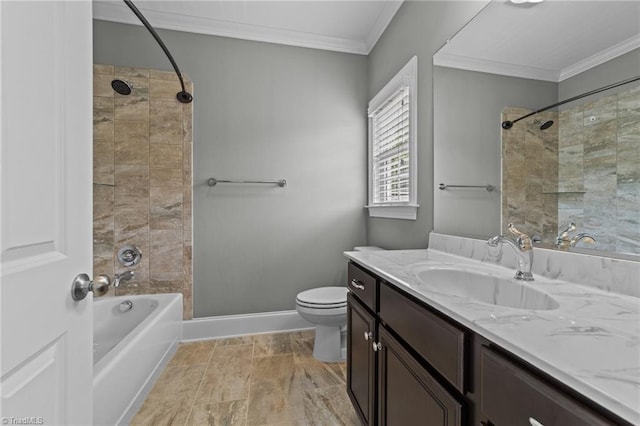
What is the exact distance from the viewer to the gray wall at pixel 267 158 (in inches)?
94.4

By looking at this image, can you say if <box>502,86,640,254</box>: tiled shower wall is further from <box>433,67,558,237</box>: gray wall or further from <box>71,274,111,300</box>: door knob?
<box>71,274,111,300</box>: door knob

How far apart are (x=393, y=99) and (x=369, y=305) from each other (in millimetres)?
1622

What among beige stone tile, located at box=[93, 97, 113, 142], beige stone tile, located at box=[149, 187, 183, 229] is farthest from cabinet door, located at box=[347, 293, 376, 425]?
beige stone tile, located at box=[93, 97, 113, 142]

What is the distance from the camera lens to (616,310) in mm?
692

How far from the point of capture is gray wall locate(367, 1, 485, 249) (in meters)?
1.58

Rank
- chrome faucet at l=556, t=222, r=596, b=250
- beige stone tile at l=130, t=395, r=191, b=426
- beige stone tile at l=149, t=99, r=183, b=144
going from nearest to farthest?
chrome faucet at l=556, t=222, r=596, b=250 → beige stone tile at l=130, t=395, r=191, b=426 → beige stone tile at l=149, t=99, r=183, b=144

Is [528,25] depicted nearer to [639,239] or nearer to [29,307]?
[639,239]

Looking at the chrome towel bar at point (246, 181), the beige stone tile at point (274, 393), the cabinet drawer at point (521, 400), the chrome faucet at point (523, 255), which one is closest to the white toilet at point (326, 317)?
the beige stone tile at point (274, 393)

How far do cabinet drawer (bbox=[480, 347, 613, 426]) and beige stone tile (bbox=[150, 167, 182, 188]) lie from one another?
237cm

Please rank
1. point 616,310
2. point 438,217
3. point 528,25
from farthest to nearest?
point 438,217 < point 528,25 < point 616,310

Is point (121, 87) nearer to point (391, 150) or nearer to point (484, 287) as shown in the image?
point (391, 150)

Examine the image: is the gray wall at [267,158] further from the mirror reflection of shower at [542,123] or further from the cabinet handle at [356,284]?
the mirror reflection of shower at [542,123]

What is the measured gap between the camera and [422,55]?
1.81 metres

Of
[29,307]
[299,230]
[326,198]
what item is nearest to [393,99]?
[326,198]
